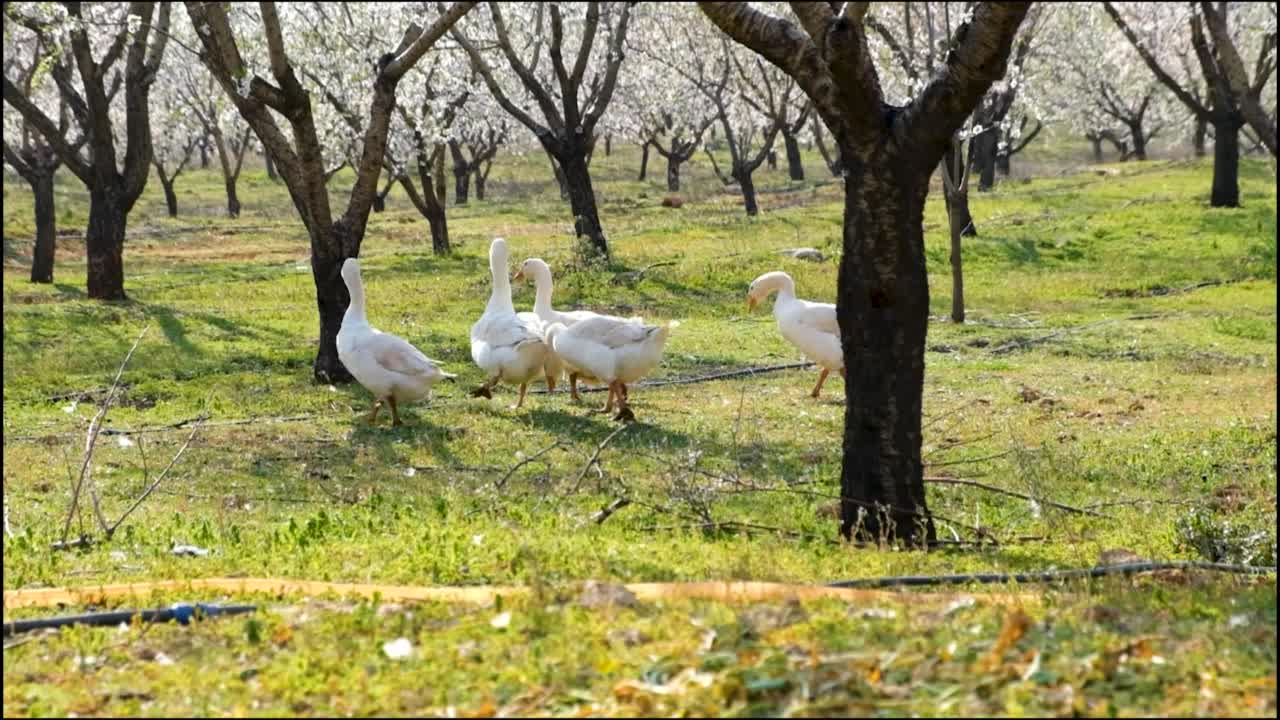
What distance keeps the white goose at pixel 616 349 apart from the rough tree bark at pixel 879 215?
479 centimetres

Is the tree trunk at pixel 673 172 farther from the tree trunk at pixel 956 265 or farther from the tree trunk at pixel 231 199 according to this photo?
the tree trunk at pixel 956 265

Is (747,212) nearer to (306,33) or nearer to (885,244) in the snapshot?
(306,33)

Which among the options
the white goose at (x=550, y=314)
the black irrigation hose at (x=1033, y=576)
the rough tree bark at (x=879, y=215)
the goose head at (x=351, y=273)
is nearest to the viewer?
the black irrigation hose at (x=1033, y=576)

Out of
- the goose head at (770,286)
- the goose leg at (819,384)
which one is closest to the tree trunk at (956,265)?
the goose head at (770,286)

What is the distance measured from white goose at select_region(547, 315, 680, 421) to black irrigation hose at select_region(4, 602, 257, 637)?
7291 mm

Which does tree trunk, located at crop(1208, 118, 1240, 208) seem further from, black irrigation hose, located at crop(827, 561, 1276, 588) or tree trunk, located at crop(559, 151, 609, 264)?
black irrigation hose, located at crop(827, 561, 1276, 588)

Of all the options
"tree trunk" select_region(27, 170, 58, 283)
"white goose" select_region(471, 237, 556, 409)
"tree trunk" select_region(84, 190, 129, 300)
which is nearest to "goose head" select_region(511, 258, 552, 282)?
"white goose" select_region(471, 237, 556, 409)

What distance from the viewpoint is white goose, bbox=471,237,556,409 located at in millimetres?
14344

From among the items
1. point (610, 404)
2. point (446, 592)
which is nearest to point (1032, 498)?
point (446, 592)

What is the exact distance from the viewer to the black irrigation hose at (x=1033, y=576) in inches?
279

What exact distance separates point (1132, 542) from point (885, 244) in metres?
2.26

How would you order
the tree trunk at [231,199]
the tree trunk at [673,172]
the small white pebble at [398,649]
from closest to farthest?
the small white pebble at [398,649] → the tree trunk at [231,199] → the tree trunk at [673,172]

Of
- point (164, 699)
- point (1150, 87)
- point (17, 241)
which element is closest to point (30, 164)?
point (17, 241)

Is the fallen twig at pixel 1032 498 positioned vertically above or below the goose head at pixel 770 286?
below
